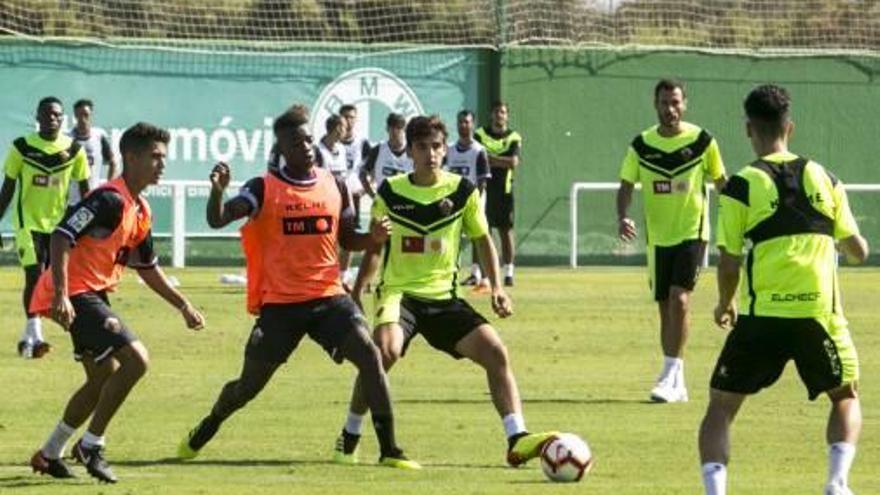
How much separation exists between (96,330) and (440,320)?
7.15ft

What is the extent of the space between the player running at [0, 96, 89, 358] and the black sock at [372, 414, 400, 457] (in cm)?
763

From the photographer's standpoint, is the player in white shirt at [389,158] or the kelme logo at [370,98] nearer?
the player in white shirt at [389,158]

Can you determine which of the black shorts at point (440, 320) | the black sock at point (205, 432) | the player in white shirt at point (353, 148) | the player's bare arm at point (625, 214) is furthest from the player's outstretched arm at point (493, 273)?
the player in white shirt at point (353, 148)

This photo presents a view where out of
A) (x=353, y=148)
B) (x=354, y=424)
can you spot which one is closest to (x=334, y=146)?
(x=353, y=148)

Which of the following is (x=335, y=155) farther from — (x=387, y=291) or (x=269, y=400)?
(x=387, y=291)

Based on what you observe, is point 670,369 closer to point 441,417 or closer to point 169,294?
point 441,417

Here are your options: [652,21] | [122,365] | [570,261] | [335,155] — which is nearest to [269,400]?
[122,365]

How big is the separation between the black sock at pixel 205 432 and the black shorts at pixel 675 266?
4.82 meters

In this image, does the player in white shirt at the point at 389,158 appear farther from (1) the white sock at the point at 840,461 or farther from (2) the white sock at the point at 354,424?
(1) the white sock at the point at 840,461

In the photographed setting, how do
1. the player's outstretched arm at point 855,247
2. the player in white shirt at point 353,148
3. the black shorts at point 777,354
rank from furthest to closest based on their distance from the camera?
the player in white shirt at point 353,148 < the player's outstretched arm at point 855,247 < the black shorts at point 777,354

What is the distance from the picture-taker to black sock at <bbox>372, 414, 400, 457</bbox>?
1346 cm

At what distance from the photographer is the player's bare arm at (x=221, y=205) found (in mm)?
12648

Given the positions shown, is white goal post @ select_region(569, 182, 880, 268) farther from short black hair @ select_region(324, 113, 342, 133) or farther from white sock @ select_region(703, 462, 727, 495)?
white sock @ select_region(703, 462, 727, 495)

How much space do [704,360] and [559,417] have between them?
16.7ft
